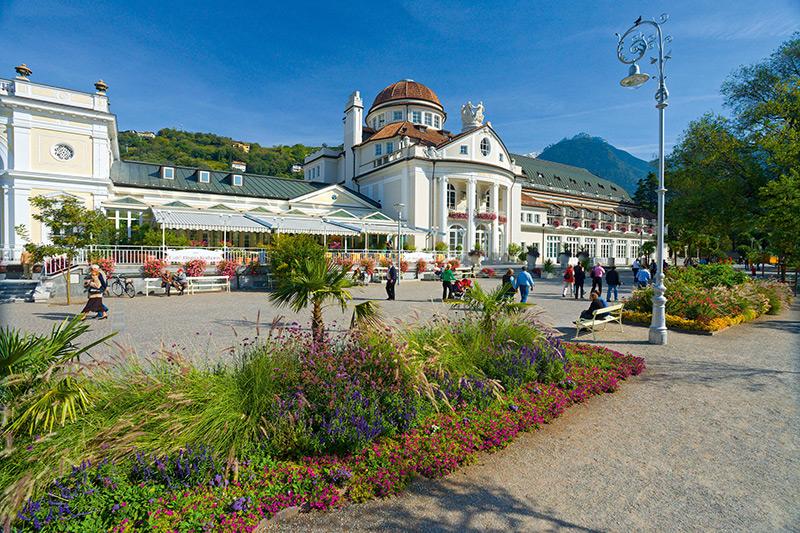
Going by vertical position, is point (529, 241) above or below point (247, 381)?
above

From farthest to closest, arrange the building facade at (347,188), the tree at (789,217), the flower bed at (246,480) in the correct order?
the building facade at (347,188) < the tree at (789,217) < the flower bed at (246,480)

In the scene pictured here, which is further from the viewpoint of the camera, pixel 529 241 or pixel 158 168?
pixel 529 241

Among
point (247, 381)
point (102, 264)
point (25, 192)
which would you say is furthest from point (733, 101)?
point (25, 192)

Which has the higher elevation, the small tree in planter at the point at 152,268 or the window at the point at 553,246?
the window at the point at 553,246

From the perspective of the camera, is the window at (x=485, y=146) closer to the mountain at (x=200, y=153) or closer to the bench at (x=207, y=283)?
the bench at (x=207, y=283)

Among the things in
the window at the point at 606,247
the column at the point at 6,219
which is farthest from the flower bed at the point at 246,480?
the window at the point at 606,247

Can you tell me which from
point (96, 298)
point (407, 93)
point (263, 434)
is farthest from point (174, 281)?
point (407, 93)

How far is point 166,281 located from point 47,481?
16.0m

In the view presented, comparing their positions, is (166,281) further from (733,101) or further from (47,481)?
(733,101)

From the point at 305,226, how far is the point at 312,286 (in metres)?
22.9

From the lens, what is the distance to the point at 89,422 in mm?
3119

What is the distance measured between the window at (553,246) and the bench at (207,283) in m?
41.3

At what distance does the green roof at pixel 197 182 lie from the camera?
3075 centimetres

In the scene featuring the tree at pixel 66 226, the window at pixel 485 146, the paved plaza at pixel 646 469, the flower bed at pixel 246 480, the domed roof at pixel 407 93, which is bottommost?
the paved plaza at pixel 646 469
